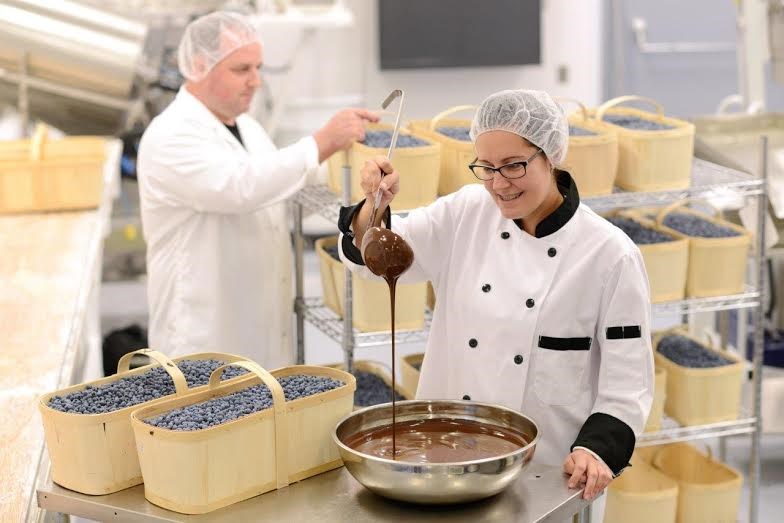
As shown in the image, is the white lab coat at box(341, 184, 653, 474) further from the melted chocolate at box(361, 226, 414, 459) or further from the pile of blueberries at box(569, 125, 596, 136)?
the pile of blueberries at box(569, 125, 596, 136)

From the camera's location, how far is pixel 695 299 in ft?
11.7

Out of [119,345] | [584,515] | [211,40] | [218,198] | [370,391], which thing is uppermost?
[211,40]

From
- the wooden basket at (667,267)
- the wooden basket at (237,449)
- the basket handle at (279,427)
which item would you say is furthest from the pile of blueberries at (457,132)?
the basket handle at (279,427)

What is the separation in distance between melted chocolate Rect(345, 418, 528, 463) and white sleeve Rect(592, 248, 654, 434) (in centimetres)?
26

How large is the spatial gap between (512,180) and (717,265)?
1.57 m

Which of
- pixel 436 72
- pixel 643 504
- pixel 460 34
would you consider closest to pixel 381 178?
pixel 643 504

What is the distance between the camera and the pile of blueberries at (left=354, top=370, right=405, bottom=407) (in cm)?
351

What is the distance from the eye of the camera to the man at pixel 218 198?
3.27m

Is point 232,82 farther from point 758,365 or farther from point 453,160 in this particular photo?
point 758,365

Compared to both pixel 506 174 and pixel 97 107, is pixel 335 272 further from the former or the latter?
pixel 97 107

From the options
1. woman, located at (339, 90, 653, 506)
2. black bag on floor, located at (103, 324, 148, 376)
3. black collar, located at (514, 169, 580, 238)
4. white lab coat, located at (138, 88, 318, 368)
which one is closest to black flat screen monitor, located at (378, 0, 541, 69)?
black bag on floor, located at (103, 324, 148, 376)

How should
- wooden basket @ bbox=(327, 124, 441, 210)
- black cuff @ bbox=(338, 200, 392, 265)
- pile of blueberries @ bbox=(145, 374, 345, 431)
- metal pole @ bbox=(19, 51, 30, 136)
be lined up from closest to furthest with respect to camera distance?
pile of blueberries @ bbox=(145, 374, 345, 431) < black cuff @ bbox=(338, 200, 392, 265) < wooden basket @ bbox=(327, 124, 441, 210) < metal pole @ bbox=(19, 51, 30, 136)

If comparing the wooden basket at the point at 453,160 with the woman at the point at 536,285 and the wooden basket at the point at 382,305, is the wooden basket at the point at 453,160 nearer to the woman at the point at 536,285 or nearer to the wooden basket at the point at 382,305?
the wooden basket at the point at 382,305

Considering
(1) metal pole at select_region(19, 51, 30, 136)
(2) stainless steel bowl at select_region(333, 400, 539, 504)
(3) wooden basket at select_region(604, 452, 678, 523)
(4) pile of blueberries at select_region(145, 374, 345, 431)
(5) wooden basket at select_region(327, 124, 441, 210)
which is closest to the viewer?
(2) stainless steel bowl at select_region(333, 400, 539, 504)
